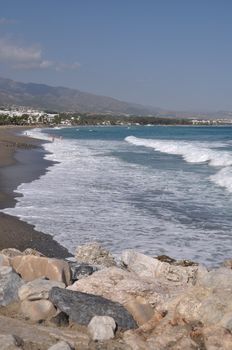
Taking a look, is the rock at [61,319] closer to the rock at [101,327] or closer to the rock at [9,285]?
the rock at [101,327]

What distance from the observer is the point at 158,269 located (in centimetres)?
796

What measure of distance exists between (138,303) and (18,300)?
1546 millimetres

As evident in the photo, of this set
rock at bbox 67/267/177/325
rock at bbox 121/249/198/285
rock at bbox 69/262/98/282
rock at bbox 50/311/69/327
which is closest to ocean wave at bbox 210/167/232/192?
rock at bbox 121/249/198/285

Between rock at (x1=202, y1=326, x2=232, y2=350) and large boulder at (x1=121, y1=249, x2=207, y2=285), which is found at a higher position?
rock at (x1=202, y1=326, x2=232, y2=350)

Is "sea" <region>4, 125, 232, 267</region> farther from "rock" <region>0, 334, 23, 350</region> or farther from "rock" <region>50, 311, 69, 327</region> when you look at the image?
"rock" <region>0, 334, 23, 350</region>

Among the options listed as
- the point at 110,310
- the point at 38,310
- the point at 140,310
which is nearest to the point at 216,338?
the point at 140,310

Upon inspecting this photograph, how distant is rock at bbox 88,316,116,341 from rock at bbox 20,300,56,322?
2.05 ft

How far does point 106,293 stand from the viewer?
6656 mm

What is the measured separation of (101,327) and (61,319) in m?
0.56

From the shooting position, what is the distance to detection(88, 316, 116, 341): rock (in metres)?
5.80

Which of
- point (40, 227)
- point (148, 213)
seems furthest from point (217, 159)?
point (40, 227)

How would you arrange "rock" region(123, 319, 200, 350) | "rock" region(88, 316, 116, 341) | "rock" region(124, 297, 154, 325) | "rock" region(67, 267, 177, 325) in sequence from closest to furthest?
"rock" region(123, 319, 200, 350), "rock" region(88, 316, 116, 341), "rock" region(124, 297, 154, 325), "rock" region(67, 267, 177, 325)

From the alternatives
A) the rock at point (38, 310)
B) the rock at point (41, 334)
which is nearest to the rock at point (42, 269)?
the rock at point (38, 310)

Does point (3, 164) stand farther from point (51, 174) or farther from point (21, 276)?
point (21, 276)
